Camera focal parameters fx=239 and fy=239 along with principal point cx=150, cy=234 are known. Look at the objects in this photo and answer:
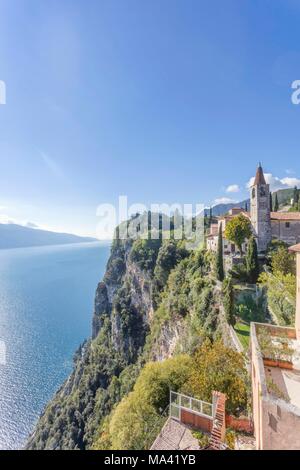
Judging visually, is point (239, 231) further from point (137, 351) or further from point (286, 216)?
point (137, 351)

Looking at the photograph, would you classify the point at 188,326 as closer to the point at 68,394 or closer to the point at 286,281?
the point at 286,281

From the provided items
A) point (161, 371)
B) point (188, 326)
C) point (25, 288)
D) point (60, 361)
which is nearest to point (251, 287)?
point (188, 326)

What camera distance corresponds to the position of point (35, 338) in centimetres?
7194

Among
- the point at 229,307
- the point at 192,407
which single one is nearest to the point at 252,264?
the point at 229,307

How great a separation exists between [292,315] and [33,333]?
7848 cm

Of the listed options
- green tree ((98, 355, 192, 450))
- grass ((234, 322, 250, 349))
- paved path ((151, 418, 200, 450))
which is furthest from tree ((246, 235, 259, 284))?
paved path ((151, 418, 200, 450))

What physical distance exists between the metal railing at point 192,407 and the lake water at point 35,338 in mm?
47234

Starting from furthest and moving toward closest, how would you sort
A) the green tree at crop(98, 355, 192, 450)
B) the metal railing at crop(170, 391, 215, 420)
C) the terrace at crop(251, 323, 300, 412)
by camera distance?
the green tree at crop(98, 355, 192, 450), the metal railing at crop(170, 391, 215, 420), the terrace at crop(251, 323, 300, 412)

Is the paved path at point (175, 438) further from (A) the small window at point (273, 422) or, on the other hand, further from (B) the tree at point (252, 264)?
(B) the tree at point (252, 264)

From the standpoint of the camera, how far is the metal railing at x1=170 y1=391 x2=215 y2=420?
9.91 m

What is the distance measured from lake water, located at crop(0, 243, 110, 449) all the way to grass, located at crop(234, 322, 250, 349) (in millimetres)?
45714

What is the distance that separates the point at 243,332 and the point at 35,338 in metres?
70.7

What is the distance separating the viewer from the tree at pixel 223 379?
11.2m

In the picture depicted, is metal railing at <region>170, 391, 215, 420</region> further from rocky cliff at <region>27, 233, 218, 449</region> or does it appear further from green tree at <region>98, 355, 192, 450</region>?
rocky cliff at <region>27, 233, 218, 449</region>
